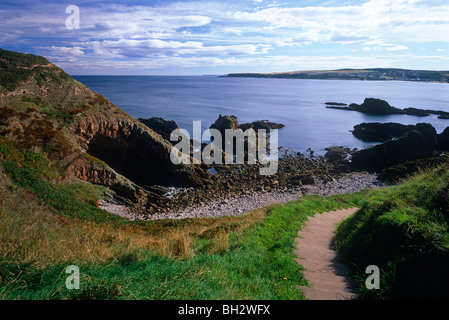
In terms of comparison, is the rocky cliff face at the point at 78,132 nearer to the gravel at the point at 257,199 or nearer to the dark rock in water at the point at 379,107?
the gravel at the point at 257,199

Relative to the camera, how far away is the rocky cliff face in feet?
64.7

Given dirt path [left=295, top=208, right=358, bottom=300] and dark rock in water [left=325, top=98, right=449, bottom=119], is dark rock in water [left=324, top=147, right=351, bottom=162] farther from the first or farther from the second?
dark rock in water [left=325, top=98, right=449, bottom=119]

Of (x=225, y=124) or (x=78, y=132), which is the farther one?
(x=225, y=124)

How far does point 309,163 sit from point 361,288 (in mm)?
34415

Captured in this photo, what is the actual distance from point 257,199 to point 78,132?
689 inches

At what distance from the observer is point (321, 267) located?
634 centimetres

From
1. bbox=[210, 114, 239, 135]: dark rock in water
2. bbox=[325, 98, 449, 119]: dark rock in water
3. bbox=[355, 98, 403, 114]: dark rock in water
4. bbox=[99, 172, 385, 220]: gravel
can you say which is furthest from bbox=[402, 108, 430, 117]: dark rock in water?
bbox=[210, 114, 239, 135]: dark rock in water

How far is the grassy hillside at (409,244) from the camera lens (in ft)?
14.8

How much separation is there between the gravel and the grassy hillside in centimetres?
1533
